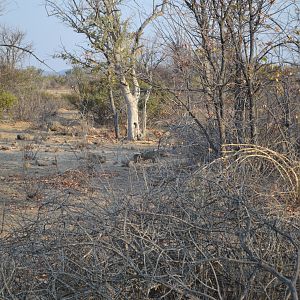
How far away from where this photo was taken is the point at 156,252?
3254 millimetres

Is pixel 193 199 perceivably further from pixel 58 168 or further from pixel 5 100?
pixel 5 100

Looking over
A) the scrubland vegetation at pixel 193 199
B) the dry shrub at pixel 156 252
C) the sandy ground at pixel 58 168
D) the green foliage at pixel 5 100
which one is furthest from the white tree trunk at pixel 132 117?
the dry shrub at pixel 156 252

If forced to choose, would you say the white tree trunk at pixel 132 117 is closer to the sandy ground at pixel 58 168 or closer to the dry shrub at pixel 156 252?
the sandy ground at pixel 58 168

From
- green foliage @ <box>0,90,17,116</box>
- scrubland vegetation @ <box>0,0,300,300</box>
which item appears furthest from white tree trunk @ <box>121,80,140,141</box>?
green foliage @ <box>0,90,17,116</box>

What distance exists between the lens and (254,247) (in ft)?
11.4

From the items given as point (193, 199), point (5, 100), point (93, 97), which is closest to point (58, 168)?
point (193, 199)

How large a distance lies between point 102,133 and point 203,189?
1807cm

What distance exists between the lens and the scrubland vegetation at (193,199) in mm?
3213

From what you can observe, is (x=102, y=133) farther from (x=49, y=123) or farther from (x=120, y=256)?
(x=120, y=256)

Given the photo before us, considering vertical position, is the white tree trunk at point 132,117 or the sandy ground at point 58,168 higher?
the white tree trunk at point 132,117

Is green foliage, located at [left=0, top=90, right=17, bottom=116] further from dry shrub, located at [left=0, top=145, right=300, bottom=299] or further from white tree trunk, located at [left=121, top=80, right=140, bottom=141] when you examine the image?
dry shrub, located at [left=0, top=145, right=300, bottom=299]

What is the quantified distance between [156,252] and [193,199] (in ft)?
2.20

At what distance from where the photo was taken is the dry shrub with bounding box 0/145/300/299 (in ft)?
10.3

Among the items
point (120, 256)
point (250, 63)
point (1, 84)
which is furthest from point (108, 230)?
point (1, 84)
